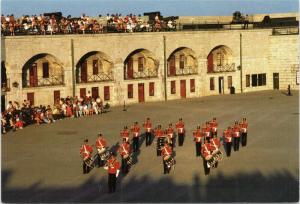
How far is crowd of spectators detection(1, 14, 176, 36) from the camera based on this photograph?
143ft

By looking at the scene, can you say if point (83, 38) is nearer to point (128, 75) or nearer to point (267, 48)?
point (128, 75)

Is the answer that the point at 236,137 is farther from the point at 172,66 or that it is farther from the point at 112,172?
the point at 172,66

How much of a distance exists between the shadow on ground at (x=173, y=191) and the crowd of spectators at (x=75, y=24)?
21.6m

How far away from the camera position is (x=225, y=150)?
29109 millimetres

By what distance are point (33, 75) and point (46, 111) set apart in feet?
20.5

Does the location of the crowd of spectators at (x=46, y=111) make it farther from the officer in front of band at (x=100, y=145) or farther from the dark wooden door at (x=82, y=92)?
the officer in front of band at (x=100, y=145)

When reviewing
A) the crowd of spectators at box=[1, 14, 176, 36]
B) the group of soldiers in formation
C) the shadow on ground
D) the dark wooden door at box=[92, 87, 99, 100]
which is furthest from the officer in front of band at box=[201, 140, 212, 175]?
the dark wooden door at box=[92, 87, 99, 100]

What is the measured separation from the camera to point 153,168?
2561cm

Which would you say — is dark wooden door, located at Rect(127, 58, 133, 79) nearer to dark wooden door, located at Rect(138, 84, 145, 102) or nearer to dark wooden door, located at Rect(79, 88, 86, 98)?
dark wooden door, located at Rect(138, 84, 145, 102)

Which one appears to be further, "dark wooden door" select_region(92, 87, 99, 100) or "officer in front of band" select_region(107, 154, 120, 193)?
"dark wooden door" select_region(92, 87, 99, 100)

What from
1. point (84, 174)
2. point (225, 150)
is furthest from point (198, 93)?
point (84, 174)

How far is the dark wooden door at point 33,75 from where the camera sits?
44406mm

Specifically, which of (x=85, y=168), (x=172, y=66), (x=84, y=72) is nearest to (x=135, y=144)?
(x=85, y=168)

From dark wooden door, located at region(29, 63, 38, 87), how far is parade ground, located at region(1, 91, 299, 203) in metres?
6.05
